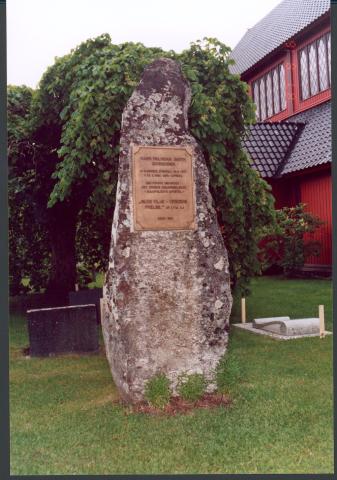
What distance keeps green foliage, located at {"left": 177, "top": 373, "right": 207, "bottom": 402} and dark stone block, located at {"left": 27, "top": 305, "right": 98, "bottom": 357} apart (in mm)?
3241

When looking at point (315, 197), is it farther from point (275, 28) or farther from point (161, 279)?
point (161, 279)

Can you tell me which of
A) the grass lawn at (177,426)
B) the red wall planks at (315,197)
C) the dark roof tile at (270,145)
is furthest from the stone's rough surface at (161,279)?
the dark roof tile at (270,145)

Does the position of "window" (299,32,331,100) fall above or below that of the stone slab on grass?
above

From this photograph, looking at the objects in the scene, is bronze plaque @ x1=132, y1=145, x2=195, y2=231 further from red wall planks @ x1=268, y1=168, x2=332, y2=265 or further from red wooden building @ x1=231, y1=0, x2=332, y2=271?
red wall planks @ x1=268, y1=168, x2=332, y2=265

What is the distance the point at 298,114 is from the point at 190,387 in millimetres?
18798

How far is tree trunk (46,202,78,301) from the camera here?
14.4 meters

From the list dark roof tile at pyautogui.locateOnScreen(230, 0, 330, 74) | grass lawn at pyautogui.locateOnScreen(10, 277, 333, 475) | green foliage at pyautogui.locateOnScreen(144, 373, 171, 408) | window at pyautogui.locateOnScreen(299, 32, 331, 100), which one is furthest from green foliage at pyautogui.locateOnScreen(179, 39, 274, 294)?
dark roof tile at pyautogui.locateOnScreen(230, 0, 330, 74)

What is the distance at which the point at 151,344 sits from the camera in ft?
20.4

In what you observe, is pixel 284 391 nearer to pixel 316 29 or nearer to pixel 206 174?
pixel 206 174

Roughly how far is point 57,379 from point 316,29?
1769 cm

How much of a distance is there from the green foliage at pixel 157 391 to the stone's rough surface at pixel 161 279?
64 millimetres

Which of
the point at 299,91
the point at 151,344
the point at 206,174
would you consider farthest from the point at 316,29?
the point at 151,344

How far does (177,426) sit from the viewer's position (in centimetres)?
561

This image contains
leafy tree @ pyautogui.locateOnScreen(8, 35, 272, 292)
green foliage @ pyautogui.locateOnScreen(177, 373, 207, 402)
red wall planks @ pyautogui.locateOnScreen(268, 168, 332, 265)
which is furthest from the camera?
red wall planks @ pyautogui.locateOnScreen(268, 168, 332, 265)
